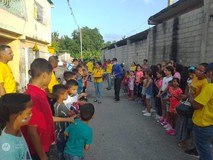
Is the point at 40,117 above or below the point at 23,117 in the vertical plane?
below

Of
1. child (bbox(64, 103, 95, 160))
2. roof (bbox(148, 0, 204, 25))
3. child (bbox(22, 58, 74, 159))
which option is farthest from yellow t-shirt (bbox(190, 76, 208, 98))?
roof (bbox(148, 0, 204, 25))

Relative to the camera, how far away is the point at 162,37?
11305 mm

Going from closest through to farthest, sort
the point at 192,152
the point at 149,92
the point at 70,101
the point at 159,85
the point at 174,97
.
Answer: the point at 70,101, the point at 192,152, the point at 174,97, the point at 159,85, the point at 149,92

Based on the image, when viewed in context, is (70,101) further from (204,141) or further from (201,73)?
(201,73)

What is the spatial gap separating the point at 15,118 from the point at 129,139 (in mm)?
4050

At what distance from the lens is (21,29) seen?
41.1 feet

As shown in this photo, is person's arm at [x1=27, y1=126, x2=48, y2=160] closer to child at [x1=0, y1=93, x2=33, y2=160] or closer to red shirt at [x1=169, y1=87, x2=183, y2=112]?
child at [x1=0, y1=93, x2=33, y2=160]

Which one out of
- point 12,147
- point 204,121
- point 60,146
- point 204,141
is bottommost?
point 60,146

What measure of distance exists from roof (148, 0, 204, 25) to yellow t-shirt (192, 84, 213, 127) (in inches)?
225

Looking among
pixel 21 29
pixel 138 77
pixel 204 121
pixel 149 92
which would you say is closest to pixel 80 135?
pixel 204 121

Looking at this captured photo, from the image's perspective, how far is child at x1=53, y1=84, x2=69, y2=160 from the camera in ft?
12.1

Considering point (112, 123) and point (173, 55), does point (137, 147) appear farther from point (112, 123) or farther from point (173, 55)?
point (173, 55)

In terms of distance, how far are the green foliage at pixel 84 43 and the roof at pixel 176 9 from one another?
147 ft


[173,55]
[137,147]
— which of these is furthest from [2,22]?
[137,147]
